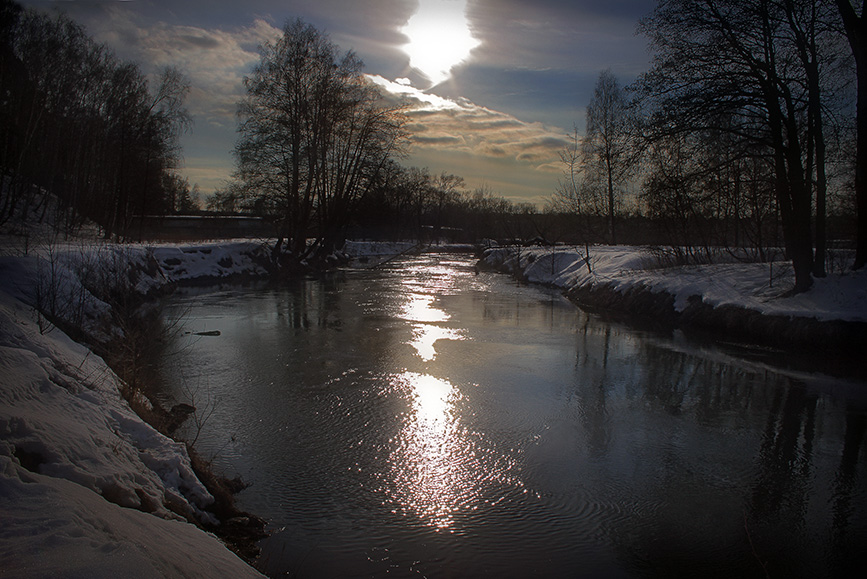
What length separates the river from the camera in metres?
4.25

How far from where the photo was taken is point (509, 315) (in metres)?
15.8

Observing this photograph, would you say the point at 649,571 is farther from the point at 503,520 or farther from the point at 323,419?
the point at 323,419

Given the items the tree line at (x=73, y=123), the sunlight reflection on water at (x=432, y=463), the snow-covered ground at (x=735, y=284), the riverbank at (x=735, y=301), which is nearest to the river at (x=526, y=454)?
the sunlight reflection on water at (x=432, y=463)

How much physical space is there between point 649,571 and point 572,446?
2273 millimetres

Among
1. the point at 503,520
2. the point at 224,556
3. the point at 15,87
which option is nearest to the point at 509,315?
the point at 503,520

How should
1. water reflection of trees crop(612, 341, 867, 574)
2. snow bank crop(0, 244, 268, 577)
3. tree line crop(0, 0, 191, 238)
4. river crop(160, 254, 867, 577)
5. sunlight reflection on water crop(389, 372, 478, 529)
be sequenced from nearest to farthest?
snow bank crop(0, 244, 268, 577), river crop(160, 254, 867, 577), water reflection of trees crop(612, 341, 867, 574), sunlight reflection on water crop(389, 372, 478, 529), tree line crop(0, 0, 191, 238)

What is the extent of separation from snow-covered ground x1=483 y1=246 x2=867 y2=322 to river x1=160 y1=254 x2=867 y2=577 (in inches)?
89.1

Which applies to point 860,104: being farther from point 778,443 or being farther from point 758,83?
point 778,443

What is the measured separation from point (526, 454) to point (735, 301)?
985 cm

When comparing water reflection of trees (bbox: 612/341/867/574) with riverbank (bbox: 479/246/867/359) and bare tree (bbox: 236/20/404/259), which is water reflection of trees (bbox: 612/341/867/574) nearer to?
riverbank (bbox: 479/246/867/359)

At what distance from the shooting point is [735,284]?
14469 millimetres

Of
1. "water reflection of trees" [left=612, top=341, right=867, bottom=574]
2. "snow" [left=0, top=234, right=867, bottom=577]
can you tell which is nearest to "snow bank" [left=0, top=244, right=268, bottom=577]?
"snow" [left=0, top=234, right=867, bottom=577]

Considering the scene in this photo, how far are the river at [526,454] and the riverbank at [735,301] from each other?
5.80 ft

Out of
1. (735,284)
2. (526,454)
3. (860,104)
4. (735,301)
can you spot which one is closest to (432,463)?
(526,454)
